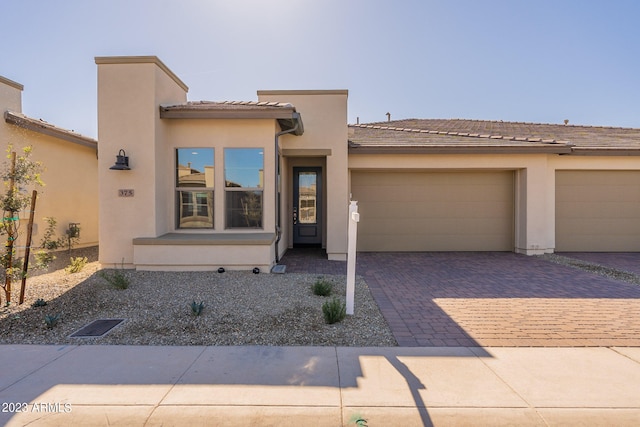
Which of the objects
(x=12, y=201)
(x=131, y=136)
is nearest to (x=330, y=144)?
(x=131, y=136)

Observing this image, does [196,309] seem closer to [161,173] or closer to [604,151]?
[161,173]

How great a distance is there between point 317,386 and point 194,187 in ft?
20.6

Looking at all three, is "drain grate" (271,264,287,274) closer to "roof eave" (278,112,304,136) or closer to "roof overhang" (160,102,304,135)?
"roof eave" (278,112,304,136)

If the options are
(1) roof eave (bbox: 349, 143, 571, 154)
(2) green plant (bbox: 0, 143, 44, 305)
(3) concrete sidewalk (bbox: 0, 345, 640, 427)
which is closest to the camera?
(3) concrete sidewalk (bbox: 0, 345, 640, 427)

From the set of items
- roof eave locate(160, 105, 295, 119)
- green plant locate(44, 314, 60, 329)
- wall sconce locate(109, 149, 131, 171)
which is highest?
roof eave locate(160, 105, 295, 119)

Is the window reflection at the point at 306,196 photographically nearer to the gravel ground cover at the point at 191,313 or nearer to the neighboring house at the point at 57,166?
the gravel ground cover at the point at 191,313

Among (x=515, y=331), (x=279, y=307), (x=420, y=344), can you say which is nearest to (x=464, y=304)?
(x=515, y=331)

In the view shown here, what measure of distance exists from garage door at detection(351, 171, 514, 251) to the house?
0.11 feet

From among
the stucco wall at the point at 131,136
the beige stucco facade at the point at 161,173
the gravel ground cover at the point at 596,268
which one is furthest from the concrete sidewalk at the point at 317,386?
the gravel ground cover at the point at 596,268

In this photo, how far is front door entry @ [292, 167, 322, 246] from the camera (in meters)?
11.0

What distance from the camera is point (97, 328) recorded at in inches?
179

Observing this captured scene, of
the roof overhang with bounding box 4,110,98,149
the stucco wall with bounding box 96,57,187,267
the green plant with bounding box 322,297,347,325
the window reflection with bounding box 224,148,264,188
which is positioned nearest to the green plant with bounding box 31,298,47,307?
the stucco wall with bounding box 96,57,187,267

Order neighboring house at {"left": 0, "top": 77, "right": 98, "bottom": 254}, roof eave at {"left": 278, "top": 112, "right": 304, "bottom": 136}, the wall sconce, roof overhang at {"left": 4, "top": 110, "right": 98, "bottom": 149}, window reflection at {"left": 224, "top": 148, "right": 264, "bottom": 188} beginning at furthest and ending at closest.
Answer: neighboring house at {"left": 0, "top": 77, "right": 98, "bottom": 254}, roof overhang at {"left": 4, "top": 110, "right": 98, "bottom": 149}, window reflection at {"left": 224, "top": 148, "right": 264, "bottom": 188}, roof eave at {"left": 278, "top": 112, "right": 304, "bottom": 136}, the wall sconce

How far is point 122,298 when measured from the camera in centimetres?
567
